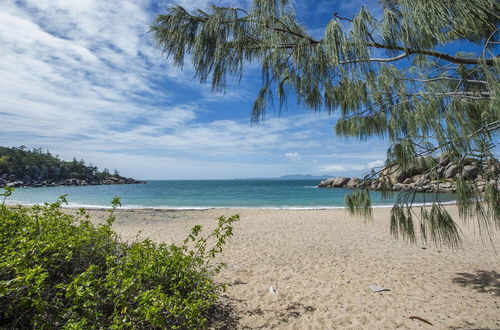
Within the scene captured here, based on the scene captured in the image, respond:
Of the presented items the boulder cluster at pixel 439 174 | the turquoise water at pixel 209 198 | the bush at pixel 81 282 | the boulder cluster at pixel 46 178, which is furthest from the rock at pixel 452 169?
the boulder cluster at pixel 46 178

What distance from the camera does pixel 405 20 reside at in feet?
6.45

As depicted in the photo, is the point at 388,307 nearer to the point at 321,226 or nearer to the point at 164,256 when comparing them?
the point at 164,256

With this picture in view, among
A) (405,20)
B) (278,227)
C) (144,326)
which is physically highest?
(405,20)

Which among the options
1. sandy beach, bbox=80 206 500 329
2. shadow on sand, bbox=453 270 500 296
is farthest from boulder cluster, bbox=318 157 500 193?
shadow on sand, bbox=453 270 500 296

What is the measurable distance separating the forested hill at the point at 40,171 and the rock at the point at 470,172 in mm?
81933

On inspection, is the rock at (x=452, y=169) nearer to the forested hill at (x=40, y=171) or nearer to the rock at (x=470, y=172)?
the rock at (x=470, y=172)

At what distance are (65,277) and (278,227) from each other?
29.3 feet

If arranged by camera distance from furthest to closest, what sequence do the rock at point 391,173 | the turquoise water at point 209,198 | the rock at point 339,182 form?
the rock at point 339,182 < the turquoise water at point 209,198 < the rock at point 391,173

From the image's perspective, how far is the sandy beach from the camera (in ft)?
10.9

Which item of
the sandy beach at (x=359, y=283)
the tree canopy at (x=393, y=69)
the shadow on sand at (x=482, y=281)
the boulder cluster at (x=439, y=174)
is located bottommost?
the sandy beach at (x=359, y=283)

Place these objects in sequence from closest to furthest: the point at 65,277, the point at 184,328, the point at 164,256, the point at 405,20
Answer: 1. the point at 405,20
2. the point at 65,277
3. the point at 184,328
4. the point at 164,256

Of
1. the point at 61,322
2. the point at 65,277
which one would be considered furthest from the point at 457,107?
the point at 65,277

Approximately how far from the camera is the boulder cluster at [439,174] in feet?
6.72

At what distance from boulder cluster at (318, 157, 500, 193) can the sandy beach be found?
2.01 ft
